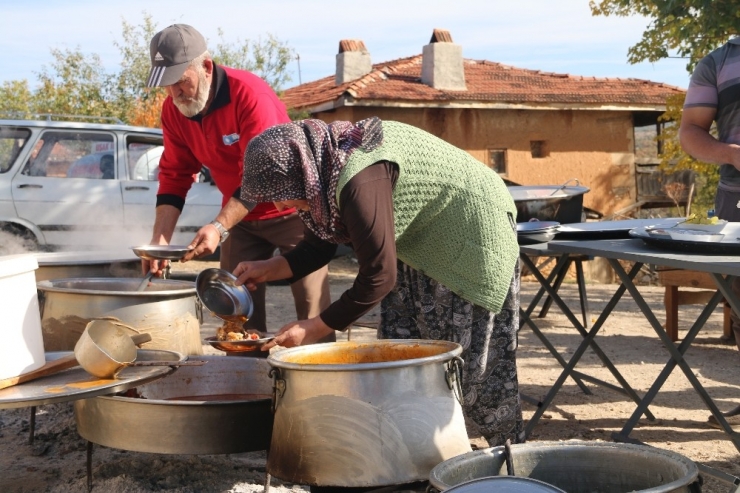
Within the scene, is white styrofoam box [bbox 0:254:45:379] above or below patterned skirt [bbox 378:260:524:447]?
above

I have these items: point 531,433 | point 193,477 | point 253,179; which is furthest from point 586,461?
point 531,433

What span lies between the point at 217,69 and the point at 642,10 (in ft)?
31.8

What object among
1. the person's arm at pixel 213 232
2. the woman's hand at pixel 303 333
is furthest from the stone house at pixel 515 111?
the woman's hand at pixel 303 333

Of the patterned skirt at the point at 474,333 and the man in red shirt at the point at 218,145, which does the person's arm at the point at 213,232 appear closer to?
the man in red shirt at the point at 218,145

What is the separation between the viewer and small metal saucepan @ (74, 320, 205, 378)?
2.62 meters

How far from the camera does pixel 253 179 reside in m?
2.71

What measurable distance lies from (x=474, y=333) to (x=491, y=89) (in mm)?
15488

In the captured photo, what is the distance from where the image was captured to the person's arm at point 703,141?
3918 millimetres

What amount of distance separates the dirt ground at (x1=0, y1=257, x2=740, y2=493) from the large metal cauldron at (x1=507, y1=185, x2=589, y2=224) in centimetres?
101

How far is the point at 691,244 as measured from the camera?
334cm

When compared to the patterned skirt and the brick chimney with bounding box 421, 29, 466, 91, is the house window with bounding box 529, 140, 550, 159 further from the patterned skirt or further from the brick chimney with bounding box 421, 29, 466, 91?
the patterned skirt

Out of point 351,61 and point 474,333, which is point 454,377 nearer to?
point 474,333

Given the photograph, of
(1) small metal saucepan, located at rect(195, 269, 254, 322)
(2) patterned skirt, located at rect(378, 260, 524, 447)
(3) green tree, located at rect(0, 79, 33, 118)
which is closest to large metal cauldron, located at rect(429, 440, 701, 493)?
(2) patterned skirt, located at rect(378, 260, 524, 447)

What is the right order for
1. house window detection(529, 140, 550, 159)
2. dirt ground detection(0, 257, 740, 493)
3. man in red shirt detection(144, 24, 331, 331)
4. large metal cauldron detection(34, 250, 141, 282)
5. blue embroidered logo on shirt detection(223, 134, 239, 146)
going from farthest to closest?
house window detection(529, 140, 550, 159) → large metal cauldron detection(34, 250, 141, 282) → blue embroidered logo on shirt detection(223, 134, 239, 146) → man in red shirt detection(144, 24, 331, 331) → dirt ground detection(0, 257, 740, 493)
